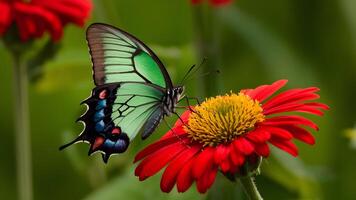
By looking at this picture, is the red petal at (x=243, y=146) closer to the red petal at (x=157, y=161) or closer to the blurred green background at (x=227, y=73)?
the red petal at (x=157, y=161)

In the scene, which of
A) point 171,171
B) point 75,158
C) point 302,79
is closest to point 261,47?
point 302,79

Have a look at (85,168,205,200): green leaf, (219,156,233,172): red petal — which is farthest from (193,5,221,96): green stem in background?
(219,156,233,172): red petal

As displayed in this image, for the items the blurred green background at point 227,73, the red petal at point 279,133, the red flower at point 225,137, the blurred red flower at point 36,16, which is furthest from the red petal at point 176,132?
the blurred green background at point 227,73

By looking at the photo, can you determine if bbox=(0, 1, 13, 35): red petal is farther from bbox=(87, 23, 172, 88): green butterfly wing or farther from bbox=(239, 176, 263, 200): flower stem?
bbox=(239, 176, 263, 200): flower stem

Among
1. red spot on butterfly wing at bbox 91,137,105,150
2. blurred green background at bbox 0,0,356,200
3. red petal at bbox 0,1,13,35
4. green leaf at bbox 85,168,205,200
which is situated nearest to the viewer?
red spot on butterfly wing at bbox 91,137,105,150

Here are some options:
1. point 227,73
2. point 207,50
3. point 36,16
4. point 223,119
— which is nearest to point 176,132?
point 223,119
